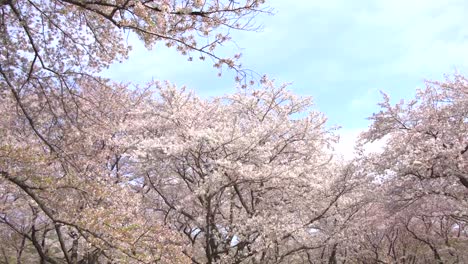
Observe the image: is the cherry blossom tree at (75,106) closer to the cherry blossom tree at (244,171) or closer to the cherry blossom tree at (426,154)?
the cherry blossom tree at (244,171)

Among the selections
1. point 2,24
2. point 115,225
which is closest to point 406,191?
point 115,225

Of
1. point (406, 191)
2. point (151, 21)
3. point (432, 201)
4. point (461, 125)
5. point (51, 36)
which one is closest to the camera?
point (151, 21)

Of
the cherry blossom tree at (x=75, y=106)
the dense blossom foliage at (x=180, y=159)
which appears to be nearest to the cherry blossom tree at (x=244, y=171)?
the dense blossom foliage at (x=180, y=159)

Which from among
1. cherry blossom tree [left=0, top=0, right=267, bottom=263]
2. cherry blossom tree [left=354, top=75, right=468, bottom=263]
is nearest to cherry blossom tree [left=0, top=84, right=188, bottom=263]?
cherry blossom tree [left=0, top=0, right=267, bottom=263]

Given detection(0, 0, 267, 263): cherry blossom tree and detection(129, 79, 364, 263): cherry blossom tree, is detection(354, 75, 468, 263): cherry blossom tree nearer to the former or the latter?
detection(129, 79, 364, 263): cherry blossom tree

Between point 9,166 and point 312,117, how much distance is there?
10.8 metres

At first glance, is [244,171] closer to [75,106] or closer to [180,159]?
[180,159]

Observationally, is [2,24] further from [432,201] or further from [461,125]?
[432,201]

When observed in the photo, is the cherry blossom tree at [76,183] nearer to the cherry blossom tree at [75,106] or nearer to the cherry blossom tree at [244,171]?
the cherry blossom tree at [75,106]

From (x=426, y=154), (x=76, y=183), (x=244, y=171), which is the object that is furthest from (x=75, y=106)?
(x=426, y=154)

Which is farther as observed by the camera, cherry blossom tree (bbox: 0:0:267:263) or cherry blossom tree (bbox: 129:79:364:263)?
cherry blossom tree (bbox: 129:79:364:263)

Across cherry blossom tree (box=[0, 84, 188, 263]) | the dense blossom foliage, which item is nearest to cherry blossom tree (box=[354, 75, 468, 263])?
the dense blossom foliage

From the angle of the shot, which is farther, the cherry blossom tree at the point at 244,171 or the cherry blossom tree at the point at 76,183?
the cherry blossom tree at the point at 244,171

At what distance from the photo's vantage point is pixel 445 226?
2269cm
